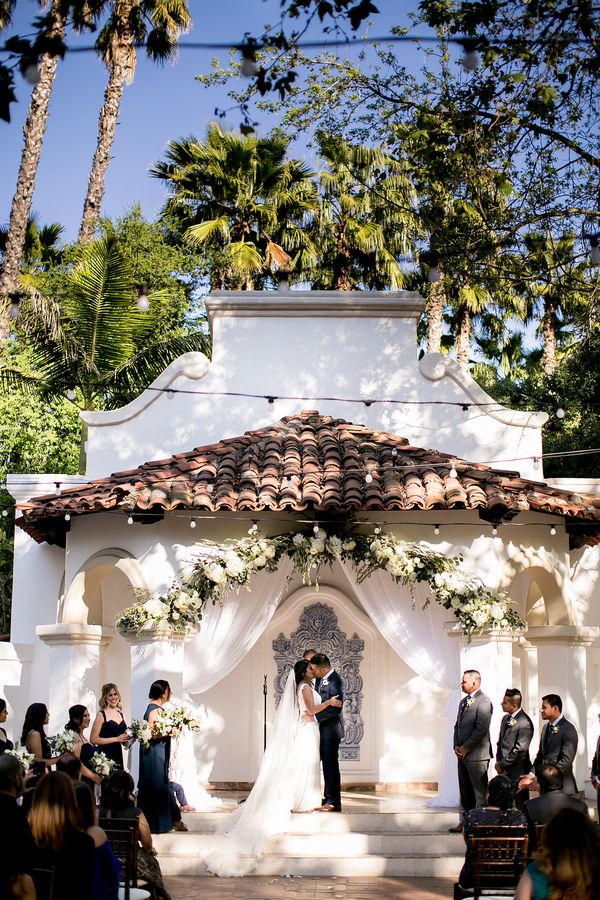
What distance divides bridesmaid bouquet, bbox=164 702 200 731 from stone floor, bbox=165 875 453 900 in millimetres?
1482

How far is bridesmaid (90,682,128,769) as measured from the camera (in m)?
11.2

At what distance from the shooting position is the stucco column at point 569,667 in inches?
515

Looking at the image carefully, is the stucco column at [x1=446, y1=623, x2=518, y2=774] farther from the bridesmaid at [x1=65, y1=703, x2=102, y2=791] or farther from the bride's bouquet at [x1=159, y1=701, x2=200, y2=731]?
the bridesmaid at [x1=65, y1=703, x2=102, y2=791]

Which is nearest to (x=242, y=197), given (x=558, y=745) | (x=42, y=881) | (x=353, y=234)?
(x=353, y=234)

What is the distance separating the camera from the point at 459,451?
15.5m

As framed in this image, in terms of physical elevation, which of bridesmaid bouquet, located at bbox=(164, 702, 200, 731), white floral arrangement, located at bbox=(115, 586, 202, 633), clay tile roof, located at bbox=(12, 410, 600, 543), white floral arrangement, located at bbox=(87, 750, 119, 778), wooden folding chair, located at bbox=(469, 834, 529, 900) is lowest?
wooden folding chair, located at bbox=(469, 834, 529, 900)

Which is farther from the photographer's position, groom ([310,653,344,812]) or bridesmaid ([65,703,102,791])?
groom ([310,653,344,812])

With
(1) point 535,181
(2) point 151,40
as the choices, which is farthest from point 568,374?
(2) point 151,40

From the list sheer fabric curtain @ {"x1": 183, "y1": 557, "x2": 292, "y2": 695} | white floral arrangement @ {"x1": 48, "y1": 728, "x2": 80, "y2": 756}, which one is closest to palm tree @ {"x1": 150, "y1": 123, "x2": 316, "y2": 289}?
sheer fabric curtain @ {"x1": 183, "y1": 557, "x2": 292, "y2": 695}

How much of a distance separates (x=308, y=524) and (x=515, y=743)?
11.1 feet

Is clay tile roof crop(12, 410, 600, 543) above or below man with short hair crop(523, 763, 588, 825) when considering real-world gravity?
above

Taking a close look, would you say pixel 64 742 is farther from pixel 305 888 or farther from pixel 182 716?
pixel 305 888

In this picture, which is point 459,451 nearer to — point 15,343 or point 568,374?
point 568,374

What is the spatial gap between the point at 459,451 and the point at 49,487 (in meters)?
5.70
